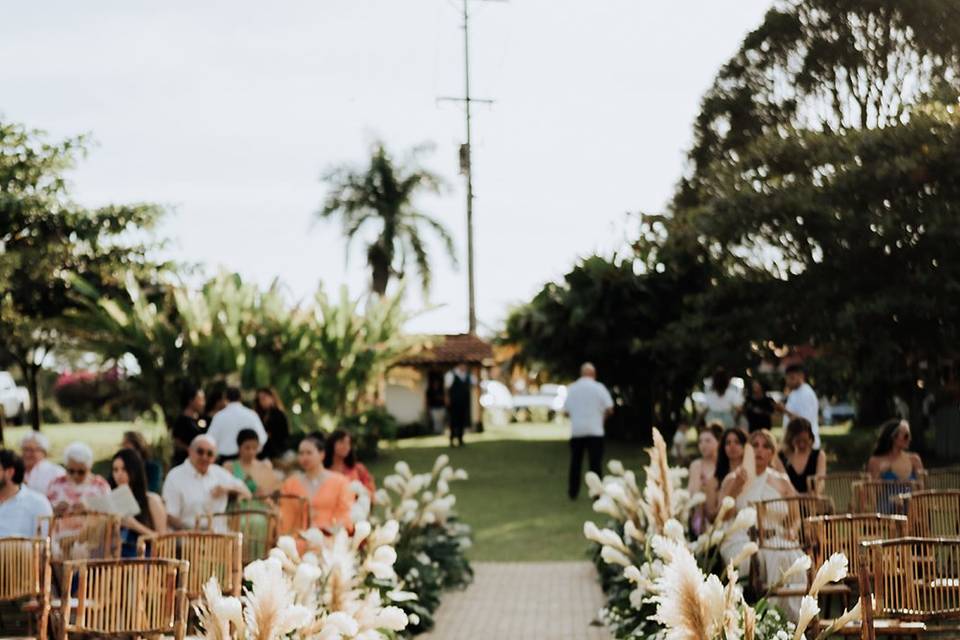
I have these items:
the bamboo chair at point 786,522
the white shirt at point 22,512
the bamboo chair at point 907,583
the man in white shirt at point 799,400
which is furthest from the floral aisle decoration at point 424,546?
the bamboo chair at point 907,583

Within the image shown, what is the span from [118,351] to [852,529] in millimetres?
17134

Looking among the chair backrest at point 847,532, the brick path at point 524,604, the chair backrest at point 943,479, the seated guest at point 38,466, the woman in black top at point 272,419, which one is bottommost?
the brick path at point 524,604

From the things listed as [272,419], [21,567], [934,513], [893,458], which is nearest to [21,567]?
[21,567]

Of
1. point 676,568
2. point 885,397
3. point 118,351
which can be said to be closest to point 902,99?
point 885,397

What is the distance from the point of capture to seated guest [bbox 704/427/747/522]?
1082 cm

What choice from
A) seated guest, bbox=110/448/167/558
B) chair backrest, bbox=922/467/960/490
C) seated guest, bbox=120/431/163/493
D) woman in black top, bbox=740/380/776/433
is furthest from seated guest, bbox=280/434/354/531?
woman in black top, bbox=740/380/776/433

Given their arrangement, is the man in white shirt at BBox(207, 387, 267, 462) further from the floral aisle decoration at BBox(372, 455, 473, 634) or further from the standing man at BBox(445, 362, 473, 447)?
the standing man at BBox(445, 362, 473, 447)

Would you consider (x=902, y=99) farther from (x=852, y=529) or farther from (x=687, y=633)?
(x=687, y=633)

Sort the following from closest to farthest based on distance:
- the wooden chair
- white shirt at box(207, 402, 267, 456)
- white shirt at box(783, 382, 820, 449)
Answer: the wooden chair → white shirt at box(207, 402, 267, 456) → white shirt at box(783, 382, 820, 449)

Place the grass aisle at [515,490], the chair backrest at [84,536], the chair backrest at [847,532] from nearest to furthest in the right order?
the chair backrest at [847,532] < the chair backrest at [84,536] < the grass aisle at [515,490]

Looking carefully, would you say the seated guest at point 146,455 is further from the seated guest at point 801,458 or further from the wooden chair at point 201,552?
the seated guest at point 801,458

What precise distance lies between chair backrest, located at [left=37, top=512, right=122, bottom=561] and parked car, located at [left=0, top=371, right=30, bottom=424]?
3717cm

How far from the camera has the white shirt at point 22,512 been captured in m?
9.54

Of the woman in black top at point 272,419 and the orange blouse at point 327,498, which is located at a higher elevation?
the woman in black top at point 272,419
